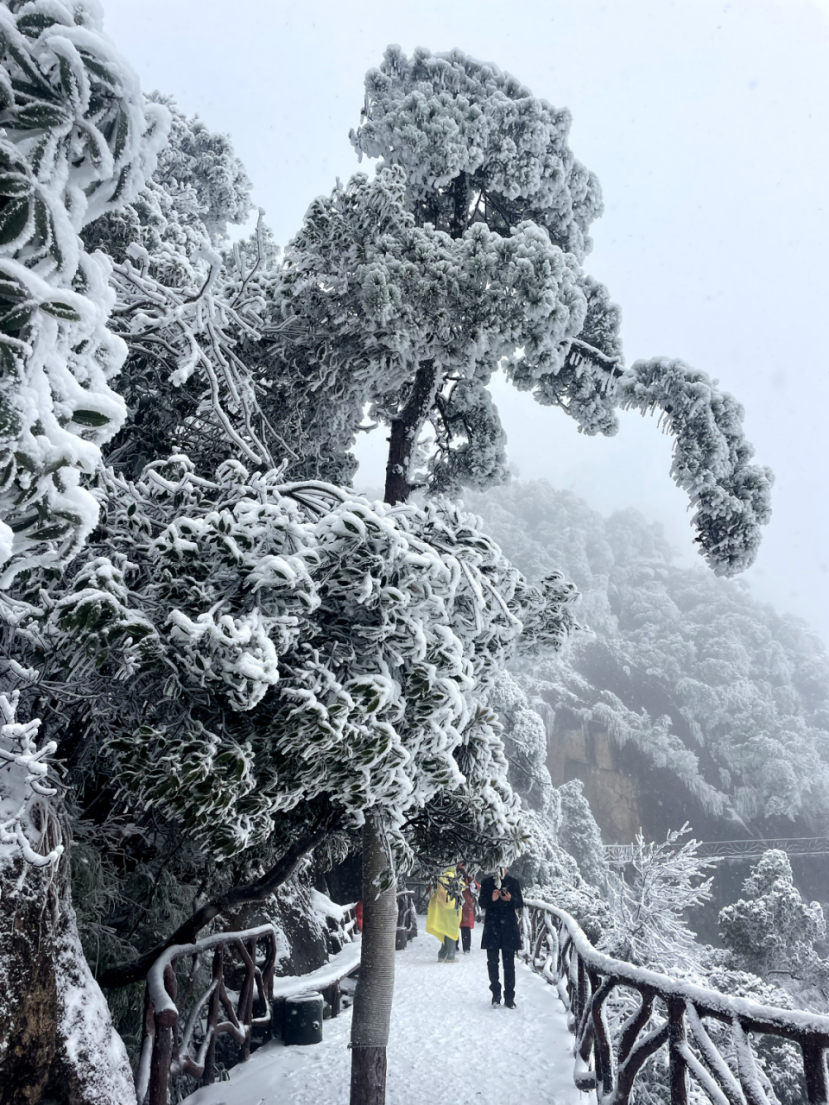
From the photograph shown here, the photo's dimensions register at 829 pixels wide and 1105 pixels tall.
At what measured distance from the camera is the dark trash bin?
20.0 ft

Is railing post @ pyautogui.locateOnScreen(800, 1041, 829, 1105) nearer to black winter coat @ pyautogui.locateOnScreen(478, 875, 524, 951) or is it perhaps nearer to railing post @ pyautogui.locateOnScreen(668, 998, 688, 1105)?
railing post @ pyautogui.locateOnScreen(668, 998, 688, 1105)

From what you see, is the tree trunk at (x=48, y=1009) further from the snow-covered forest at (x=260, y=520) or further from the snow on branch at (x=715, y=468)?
the snow on branch at (x=715, y=468)

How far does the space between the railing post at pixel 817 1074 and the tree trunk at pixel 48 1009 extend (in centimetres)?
301

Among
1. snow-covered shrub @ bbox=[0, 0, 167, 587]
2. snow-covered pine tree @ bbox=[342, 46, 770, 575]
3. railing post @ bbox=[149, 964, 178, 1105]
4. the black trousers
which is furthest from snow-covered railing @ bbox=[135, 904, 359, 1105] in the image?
snow-covered pine tree @ bbox=[342, 46, 770, 575]

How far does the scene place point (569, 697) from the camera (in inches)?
1426

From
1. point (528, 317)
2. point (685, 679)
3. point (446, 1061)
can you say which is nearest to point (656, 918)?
point (446, 1061)

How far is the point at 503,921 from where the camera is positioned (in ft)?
23.9

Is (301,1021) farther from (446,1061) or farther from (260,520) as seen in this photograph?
(260,520)

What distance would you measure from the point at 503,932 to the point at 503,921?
0.39ft

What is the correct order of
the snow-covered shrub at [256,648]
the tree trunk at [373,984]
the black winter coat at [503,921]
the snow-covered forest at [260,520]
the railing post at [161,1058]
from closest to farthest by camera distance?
the snow-covered forest at [260,520]
the snow-covered shrub at [256,648]
the railing post at [161,1058]
the tree trunk at [373,984]
the black winter coat at [503,921]

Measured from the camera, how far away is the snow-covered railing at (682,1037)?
2.84 m

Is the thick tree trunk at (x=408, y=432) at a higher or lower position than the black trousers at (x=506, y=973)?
higher

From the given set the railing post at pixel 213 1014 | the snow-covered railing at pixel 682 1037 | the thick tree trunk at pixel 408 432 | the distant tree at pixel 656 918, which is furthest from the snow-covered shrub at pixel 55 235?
the distant tree at pixel 656 918

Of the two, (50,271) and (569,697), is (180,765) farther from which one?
(569,697)
